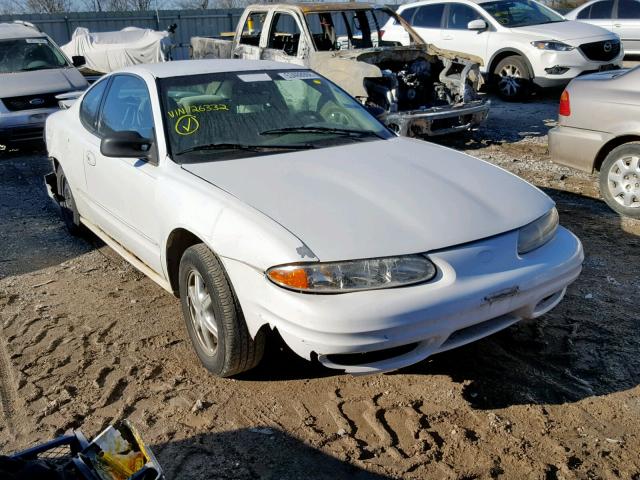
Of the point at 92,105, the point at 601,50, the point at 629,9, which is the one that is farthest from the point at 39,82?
the point at 629,9

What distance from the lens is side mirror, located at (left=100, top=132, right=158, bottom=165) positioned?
3.89 m

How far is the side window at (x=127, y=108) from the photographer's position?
4258mm

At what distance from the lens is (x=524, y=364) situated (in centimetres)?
362

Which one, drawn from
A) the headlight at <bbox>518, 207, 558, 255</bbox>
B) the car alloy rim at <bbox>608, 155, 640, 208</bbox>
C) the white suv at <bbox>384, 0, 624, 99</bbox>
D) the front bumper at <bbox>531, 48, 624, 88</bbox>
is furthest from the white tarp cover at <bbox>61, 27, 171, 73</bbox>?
the headlight at <bbox>518, 207, 558, 255</bbox>

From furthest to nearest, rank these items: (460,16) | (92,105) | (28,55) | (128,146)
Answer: (460,16)
(28,55)
(92,105)
(128,146)

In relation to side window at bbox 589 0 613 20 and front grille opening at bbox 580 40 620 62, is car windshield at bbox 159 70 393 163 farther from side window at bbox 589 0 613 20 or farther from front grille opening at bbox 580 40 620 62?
side window at bbox 589 0 613 20

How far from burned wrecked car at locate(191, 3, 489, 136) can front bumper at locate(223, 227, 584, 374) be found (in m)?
5.20

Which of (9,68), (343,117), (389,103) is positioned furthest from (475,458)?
(9,68)

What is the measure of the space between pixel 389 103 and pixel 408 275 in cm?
591

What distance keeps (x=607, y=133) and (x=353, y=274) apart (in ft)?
13.6

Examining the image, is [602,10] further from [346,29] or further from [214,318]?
[214,318]

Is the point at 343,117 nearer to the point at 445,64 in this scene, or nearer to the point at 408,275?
the point at 408,275

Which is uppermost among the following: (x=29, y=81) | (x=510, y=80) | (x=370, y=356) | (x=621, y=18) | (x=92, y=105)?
(x=92, y=105)

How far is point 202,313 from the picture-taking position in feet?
11.6
